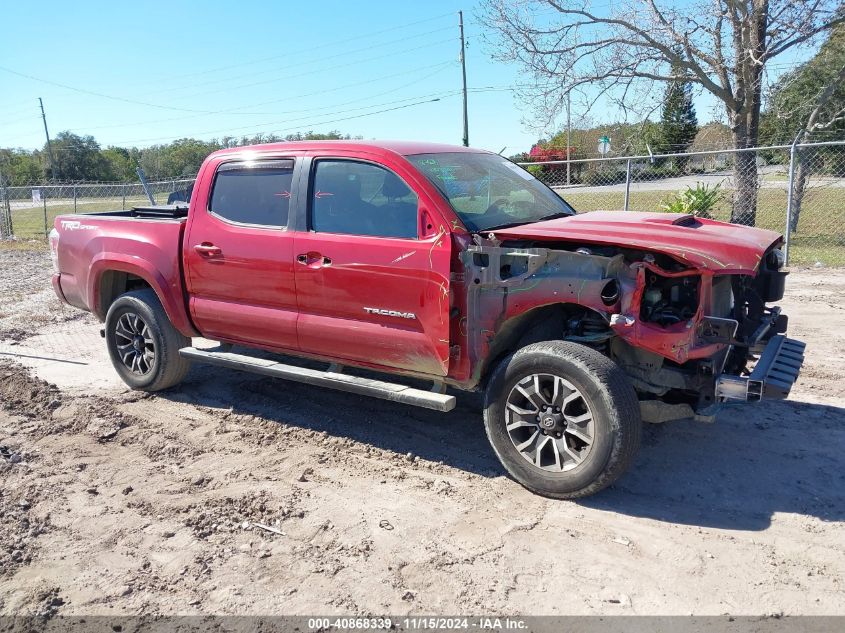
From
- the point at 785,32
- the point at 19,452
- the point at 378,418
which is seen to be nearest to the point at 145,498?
the point at 19,452

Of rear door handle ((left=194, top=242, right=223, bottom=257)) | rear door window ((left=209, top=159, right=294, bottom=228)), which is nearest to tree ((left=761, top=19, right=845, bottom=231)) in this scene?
rear door window ((left=209, top=159, right=294, bottom=228))

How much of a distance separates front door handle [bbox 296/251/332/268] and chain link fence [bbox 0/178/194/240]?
11053mm

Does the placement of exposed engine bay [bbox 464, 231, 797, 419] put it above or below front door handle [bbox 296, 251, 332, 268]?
below

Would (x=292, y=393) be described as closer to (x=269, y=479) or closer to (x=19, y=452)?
(x=269, y=479)

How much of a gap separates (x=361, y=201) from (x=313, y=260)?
0.51m

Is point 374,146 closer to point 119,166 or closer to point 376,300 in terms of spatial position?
point 376,300

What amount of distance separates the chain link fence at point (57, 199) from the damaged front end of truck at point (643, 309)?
12.2 metres

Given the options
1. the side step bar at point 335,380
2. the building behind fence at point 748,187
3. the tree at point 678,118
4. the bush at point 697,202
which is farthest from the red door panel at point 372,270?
the tree at point 678,118

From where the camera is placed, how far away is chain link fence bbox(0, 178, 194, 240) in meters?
20.4

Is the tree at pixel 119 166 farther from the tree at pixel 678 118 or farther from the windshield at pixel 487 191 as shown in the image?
the windshield at pixel 487 191

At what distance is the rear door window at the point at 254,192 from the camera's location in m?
4.99

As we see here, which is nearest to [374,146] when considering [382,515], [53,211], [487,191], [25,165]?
[487,191]

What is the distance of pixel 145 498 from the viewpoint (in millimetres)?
4164

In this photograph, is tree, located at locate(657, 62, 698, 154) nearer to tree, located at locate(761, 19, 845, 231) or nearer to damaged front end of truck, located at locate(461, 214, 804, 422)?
tree, located at locate(761, 19, 845, 231)
